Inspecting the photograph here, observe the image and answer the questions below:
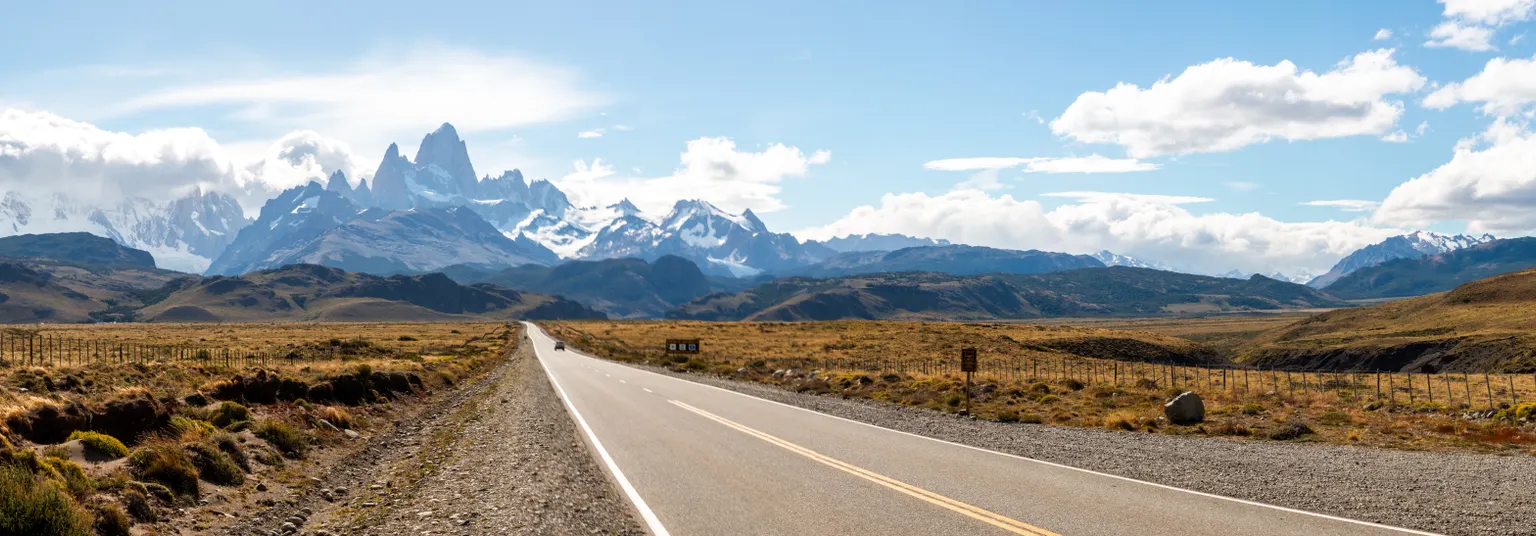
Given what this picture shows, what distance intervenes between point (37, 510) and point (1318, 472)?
18093 millimetres

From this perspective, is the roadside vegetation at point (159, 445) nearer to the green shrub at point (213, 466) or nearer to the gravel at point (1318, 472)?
the green shrub at point (213, 466)

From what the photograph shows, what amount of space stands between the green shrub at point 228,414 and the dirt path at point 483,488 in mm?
3109

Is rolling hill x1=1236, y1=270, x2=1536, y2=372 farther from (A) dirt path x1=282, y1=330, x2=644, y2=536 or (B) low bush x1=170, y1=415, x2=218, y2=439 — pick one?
(B) low bush x1=170, y1=415, x2=218, y2=439

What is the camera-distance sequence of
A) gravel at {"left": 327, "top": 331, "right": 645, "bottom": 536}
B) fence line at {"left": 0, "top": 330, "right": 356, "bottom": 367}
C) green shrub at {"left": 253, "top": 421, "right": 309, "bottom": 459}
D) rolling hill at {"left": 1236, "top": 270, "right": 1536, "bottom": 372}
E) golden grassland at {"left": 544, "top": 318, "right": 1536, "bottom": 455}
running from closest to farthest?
gravel at {"left": 327, "top": 331, "right": 645, "bottom": 536}
green shrub at {"left": 253, "top": 421, "right": 309, "bottom": 459}
golden grassland at {"left": 544, "top": 318, "right": 1536, "bottom": 455}
fence line at {"left": 0, "top": 330, "right": 356, "bottom": 367}
rolling hill at {"left": 1236, "top": 270, "right": 1536, "bottom": 372}

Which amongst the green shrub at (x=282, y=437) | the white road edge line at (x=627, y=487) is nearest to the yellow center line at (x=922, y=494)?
the white road edge line at (x=627, y=487)

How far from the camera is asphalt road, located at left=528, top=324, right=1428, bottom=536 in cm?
1083

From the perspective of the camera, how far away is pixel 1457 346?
94.8 m

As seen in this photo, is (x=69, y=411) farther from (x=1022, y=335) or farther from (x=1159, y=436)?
(x=1022, y=335)

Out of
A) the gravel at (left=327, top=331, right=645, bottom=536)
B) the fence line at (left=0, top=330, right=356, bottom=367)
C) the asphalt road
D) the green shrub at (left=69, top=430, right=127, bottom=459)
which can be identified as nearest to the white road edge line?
the asphalt road

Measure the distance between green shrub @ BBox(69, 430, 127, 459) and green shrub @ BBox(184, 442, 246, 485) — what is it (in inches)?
33.9

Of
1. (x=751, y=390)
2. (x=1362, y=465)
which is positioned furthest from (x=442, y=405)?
(x=1362, y=465)

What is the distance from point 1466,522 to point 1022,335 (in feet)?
307

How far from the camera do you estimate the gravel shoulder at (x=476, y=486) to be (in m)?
11.3

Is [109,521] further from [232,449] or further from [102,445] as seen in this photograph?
[232,449]
